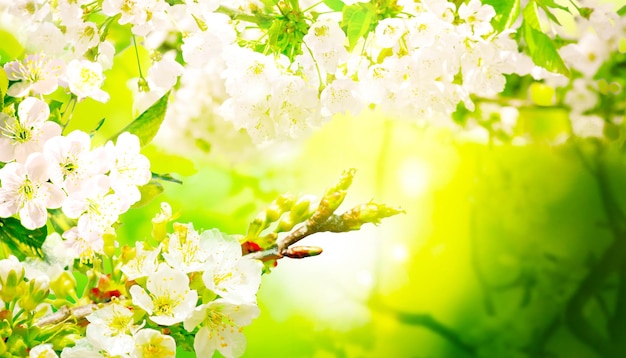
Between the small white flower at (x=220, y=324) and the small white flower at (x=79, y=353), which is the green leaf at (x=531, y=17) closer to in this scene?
the small white flower at (x=220, y=324)

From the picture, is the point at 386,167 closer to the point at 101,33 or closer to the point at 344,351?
the point at 344,351

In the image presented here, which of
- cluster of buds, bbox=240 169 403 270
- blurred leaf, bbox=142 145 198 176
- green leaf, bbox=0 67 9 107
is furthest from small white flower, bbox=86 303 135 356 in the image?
blurred leaf, bbox=142 145 198 176

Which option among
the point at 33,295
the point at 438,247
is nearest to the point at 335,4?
the point at 33,295

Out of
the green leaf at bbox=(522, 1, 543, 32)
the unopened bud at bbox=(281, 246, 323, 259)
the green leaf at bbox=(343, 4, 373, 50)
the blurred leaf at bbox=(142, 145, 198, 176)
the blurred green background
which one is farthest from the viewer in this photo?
the blurred green background

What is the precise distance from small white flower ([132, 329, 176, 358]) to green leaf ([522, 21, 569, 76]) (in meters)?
0.46

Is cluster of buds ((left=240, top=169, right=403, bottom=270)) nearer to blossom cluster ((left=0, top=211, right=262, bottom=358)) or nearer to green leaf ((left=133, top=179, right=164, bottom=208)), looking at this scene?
blossom cluster ((left=0, top=211, right=262, bottom=358))

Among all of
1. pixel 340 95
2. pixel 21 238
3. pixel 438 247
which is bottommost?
→ pixel 438 247

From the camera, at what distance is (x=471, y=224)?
4.70ft

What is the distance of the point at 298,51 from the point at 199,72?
80 cm

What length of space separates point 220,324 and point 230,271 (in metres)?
0.05

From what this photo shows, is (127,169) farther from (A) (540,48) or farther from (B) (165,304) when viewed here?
(A) (540,48)

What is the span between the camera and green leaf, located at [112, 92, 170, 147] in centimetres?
65

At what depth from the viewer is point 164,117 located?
25.8 inches

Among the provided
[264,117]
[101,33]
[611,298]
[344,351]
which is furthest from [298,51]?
[611,298]
